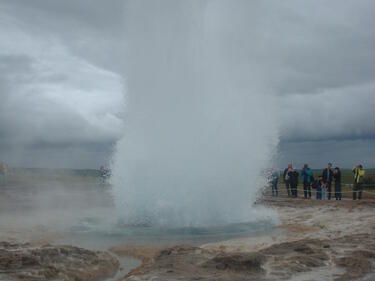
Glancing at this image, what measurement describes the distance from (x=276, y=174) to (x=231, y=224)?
7.91 metres

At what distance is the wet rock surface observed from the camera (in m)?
5.60

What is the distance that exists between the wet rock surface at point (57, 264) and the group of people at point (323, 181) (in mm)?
9976

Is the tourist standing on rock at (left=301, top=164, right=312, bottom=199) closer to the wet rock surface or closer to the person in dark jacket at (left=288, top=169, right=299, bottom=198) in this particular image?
the person in dark jacket at (left=288, top=169, right=299, bottom=198)

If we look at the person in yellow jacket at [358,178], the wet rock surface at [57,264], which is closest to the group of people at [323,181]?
the person in yellow jacket at [358,178]

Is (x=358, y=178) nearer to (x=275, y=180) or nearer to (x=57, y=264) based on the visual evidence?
(x=275, y=180)

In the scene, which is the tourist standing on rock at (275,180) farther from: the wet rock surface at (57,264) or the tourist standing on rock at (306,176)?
the wet rock surface at (57,264)

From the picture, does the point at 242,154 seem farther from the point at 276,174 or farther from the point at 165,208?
the point at 276,174

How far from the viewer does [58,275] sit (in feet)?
18.5

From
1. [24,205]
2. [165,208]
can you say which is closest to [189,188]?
[165,208]

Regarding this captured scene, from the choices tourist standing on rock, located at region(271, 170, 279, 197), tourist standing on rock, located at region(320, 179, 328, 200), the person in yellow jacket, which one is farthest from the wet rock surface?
tourist standing on rock, located at region(271, 170, 279, 197)

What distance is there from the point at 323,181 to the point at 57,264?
1132 centimetres

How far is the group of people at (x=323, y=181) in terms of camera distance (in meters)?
15.0

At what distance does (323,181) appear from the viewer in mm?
15586

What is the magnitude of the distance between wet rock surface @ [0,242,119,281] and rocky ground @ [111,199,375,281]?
51cm
